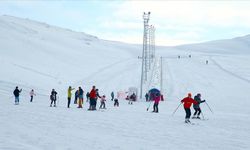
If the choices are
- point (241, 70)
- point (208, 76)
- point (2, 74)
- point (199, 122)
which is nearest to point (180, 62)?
point (241, 70)

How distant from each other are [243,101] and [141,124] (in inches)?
859

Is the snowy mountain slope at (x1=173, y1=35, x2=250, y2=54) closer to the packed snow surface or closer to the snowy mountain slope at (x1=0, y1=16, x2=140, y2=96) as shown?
the packed snow surface

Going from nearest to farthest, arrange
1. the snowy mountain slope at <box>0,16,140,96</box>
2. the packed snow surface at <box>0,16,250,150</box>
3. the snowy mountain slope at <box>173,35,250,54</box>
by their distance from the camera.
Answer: the packed snow surface at <box>0,16,250,150</box>, the snowy mountain slope at <box>0,16,140,96</box>, the snowy mountain slope at <box>173,35,250,54</box>

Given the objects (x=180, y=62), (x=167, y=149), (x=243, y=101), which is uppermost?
(x=180, y=62)

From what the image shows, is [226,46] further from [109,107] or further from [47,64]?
[109,107]

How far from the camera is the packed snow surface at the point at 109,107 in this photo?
13.2 metres

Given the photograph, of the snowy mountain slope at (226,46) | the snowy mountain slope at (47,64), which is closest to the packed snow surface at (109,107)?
the snowy mountain slope at (47,64)

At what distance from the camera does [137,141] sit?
523 inches

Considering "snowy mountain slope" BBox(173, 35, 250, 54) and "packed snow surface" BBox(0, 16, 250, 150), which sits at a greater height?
"snowy mountain slope" BBox(173, 35, 250, 54)

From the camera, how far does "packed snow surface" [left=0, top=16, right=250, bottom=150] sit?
13.2 m

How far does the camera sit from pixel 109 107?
29641 millimetres

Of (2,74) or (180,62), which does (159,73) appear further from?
(2,74)

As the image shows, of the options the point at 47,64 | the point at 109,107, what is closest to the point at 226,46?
the point at 47,64

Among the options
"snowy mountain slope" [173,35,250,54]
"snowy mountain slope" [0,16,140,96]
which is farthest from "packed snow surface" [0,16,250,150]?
"snowy mountain slope" [173,35,250,54]
